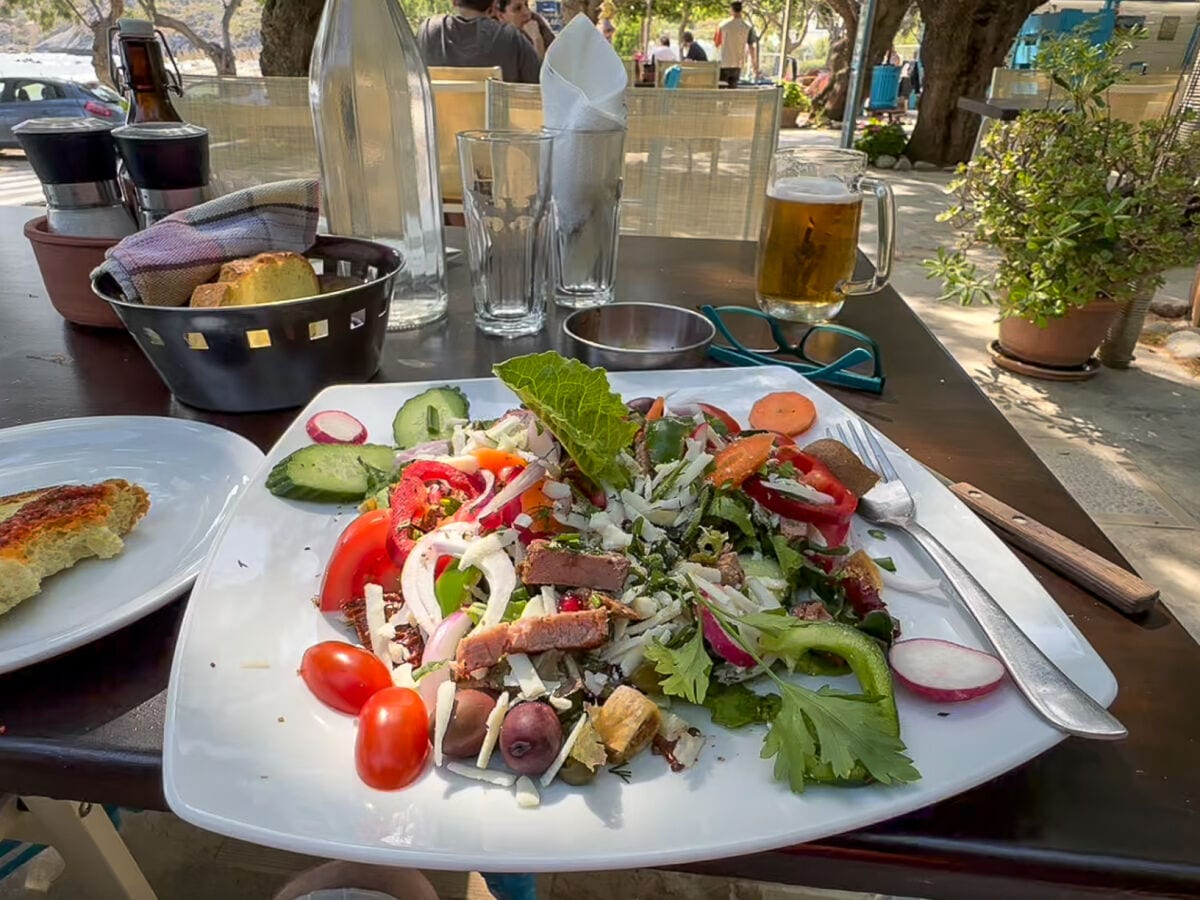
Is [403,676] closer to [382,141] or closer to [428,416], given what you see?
[428,416]

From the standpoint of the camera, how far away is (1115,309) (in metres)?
3.98

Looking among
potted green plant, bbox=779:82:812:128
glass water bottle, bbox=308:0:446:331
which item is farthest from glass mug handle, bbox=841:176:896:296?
potted green plant, bbox=779:82:812:128

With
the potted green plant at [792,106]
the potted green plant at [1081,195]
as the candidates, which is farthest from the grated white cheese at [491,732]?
the potted green plant at [792,106]

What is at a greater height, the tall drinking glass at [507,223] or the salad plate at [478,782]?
the tall drinking glass at [507,223]

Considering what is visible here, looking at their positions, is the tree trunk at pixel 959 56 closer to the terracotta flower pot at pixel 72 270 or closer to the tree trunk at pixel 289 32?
the tree trunk at pixel 289 32

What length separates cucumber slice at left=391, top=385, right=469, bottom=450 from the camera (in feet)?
3.79

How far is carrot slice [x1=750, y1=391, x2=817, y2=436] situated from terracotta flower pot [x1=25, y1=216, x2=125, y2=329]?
3.93ft

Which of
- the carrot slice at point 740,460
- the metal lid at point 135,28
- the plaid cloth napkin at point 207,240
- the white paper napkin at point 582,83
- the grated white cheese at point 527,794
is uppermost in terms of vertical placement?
the metal lid at point 135,28

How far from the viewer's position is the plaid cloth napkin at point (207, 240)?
4.09 ft

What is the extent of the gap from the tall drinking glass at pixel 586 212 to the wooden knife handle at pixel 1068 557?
0.99m

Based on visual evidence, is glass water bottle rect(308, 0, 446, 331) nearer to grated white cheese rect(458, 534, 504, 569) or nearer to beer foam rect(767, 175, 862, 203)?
beer foam rect(767, 175, 862, 203)

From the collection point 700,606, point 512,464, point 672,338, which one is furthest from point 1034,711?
point 672,338

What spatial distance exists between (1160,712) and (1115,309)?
393 cm

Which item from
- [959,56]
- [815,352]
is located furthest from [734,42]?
[815,352]
